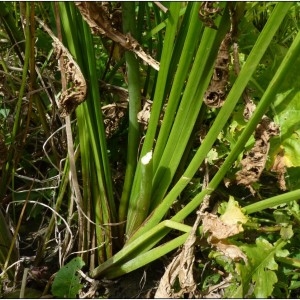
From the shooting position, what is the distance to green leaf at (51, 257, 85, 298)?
3.72ft

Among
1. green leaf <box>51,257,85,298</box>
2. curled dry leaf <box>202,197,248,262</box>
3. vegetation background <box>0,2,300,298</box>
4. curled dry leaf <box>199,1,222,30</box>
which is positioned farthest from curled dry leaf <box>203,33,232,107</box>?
green leaf <box>51,257,85,298</box>

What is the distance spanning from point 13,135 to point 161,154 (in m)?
0.34

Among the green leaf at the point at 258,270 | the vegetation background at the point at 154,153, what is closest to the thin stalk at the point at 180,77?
the vegetation background at the point at 154,153

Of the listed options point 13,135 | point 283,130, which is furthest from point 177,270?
point 13,135

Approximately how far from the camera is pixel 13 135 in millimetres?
1175

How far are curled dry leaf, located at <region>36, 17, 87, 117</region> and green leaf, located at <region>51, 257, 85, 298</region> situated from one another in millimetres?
366

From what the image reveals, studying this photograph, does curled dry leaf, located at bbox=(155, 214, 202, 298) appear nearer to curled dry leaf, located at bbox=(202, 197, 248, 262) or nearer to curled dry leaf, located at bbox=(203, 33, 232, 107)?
curled dry leaf, located at bbox=(202, 197, 248, 262)

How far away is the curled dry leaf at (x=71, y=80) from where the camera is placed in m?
0.95

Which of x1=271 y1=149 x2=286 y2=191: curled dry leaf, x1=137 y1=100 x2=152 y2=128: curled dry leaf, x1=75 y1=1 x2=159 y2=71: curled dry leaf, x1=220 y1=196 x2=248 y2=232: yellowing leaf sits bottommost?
x1=220 y1=196 x2=248 y2=232: yellowing leaf

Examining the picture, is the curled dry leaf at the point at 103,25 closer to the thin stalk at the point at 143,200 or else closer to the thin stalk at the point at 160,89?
the thin stalk at the point at 160,89

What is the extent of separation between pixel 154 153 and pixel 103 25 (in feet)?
1.00

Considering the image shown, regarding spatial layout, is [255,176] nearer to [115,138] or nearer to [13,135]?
[115,138]

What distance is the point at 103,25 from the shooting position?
3.05 feet

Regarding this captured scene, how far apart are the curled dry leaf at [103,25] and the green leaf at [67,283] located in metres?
0.48
